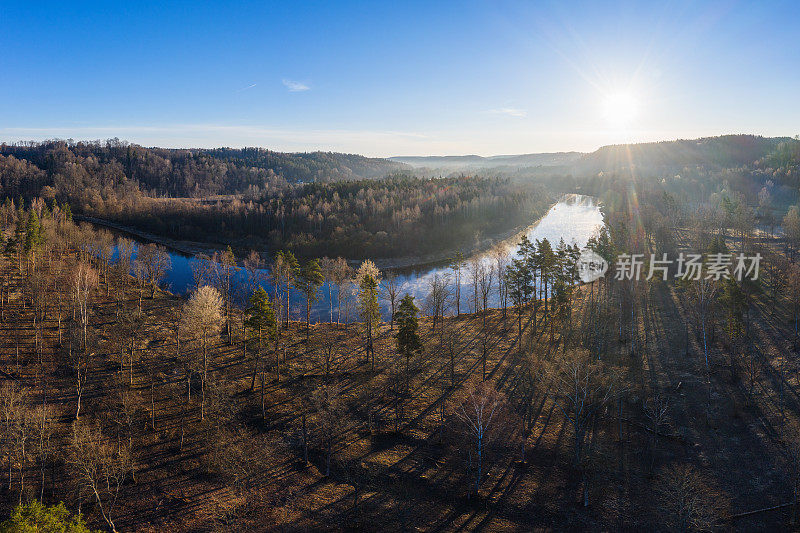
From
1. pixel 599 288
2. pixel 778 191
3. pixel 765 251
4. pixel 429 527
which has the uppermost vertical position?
pixel 778 191

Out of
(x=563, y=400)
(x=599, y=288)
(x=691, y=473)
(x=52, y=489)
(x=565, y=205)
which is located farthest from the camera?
(x=565, y=205)

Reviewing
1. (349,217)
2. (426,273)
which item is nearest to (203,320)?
(426,273)

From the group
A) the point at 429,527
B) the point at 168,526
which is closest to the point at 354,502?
the point at 429,527

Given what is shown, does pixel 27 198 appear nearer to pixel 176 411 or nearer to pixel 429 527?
pixel 176 411
